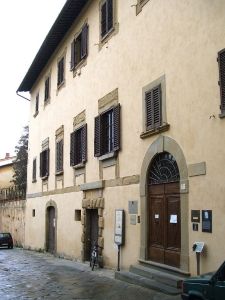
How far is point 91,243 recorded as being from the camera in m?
18.0

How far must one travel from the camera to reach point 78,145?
19766mm

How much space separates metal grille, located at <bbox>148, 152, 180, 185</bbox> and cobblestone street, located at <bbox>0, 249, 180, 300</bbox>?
2847mm

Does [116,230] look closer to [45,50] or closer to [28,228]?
[45,50]

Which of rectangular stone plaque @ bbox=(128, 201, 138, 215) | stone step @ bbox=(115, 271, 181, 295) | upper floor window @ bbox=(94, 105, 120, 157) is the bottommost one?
stone step @ bbox=(115, 271, 181, 295)

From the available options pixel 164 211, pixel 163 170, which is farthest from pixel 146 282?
pixel 163 170

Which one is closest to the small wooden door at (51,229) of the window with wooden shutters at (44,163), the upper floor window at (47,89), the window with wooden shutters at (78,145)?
the window with wooden shutters at (44,163)

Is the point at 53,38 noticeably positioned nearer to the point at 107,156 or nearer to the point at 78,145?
the point at 78,145

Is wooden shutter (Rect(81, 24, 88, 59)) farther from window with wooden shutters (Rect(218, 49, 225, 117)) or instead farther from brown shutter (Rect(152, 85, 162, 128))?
window with wooden shutters (Rect(218, 49, 225, 117))

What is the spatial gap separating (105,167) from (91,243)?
3329 mm

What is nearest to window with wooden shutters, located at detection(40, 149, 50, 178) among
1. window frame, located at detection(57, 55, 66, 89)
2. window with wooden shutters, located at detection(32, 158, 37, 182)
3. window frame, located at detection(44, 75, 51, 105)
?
window with wooden shutters, located at detection(32, 158, 37, 182)

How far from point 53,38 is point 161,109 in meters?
11.5

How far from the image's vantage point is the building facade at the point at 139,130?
35.3 ft

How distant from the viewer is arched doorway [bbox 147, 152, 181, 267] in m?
12.1

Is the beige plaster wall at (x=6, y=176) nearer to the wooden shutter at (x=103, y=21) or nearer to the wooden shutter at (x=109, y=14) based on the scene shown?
the wooden shutter at (x=103, y=21)
